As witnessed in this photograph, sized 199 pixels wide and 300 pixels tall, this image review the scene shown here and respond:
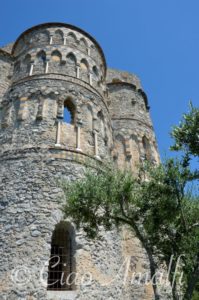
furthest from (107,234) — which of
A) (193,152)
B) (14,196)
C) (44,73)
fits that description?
(44,73)

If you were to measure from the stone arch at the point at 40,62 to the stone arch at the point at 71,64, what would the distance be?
1.21 metres

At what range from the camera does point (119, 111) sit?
61.4 feet

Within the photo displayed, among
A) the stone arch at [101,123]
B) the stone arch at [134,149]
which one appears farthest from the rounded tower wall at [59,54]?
the stone arch at [134,149]

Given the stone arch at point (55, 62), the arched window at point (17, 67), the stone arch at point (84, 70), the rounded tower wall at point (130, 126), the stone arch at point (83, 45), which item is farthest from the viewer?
the rounded tower wall at point (130, 126)

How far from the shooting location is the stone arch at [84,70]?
49.0 feet

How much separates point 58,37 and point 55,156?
8128 mm

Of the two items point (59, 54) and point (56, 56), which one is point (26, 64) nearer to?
point (56, 56)

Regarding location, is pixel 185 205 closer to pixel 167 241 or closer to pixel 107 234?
pixel 167 241

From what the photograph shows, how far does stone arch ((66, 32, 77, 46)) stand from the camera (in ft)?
52.9

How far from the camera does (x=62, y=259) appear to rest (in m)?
9.85

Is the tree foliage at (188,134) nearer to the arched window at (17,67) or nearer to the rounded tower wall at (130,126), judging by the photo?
the rounded tower wall at (130,126)

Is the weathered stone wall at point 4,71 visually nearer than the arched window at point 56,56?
No

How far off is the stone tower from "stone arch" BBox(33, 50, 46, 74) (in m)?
0.05

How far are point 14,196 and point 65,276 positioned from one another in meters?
3.20
